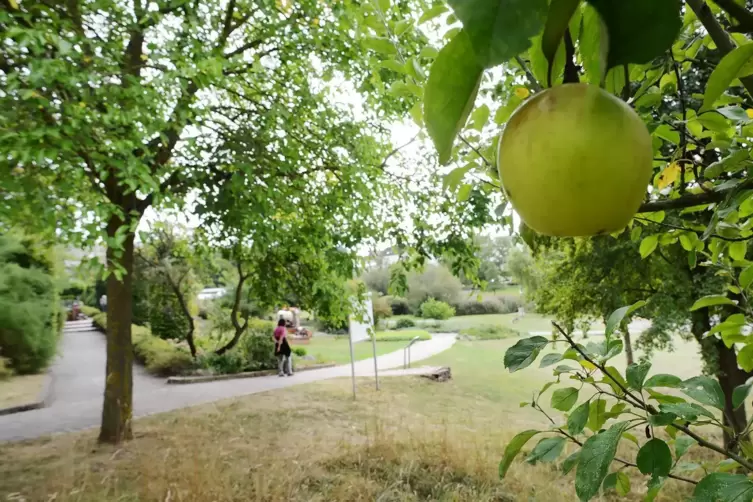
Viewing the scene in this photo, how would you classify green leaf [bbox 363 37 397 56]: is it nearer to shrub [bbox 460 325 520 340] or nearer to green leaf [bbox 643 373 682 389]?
green leaf [bbox 643 373 682 389]

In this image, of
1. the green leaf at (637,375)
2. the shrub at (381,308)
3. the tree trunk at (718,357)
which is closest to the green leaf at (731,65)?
the green leaf at (637,375)

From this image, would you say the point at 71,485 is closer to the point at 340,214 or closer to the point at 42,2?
the point at 340,214

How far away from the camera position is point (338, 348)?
1050cm

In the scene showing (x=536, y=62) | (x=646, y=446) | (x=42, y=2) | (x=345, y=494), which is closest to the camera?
(x=536, y=62)

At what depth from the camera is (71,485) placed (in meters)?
3.01

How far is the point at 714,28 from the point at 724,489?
0.53 m

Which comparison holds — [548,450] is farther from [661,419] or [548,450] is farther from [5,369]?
[5,369]

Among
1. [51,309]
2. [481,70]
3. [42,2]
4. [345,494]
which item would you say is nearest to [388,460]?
[345,494]

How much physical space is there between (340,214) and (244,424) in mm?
2407

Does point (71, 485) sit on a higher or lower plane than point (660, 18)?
lower

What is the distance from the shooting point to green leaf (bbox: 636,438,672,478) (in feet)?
2.23

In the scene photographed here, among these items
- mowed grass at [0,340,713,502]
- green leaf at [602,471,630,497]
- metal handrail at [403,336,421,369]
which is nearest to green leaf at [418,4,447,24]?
green leaf at [602,471,630,497]

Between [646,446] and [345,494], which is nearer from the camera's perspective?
[646,446]

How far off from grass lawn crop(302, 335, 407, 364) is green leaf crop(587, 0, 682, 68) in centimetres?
927
